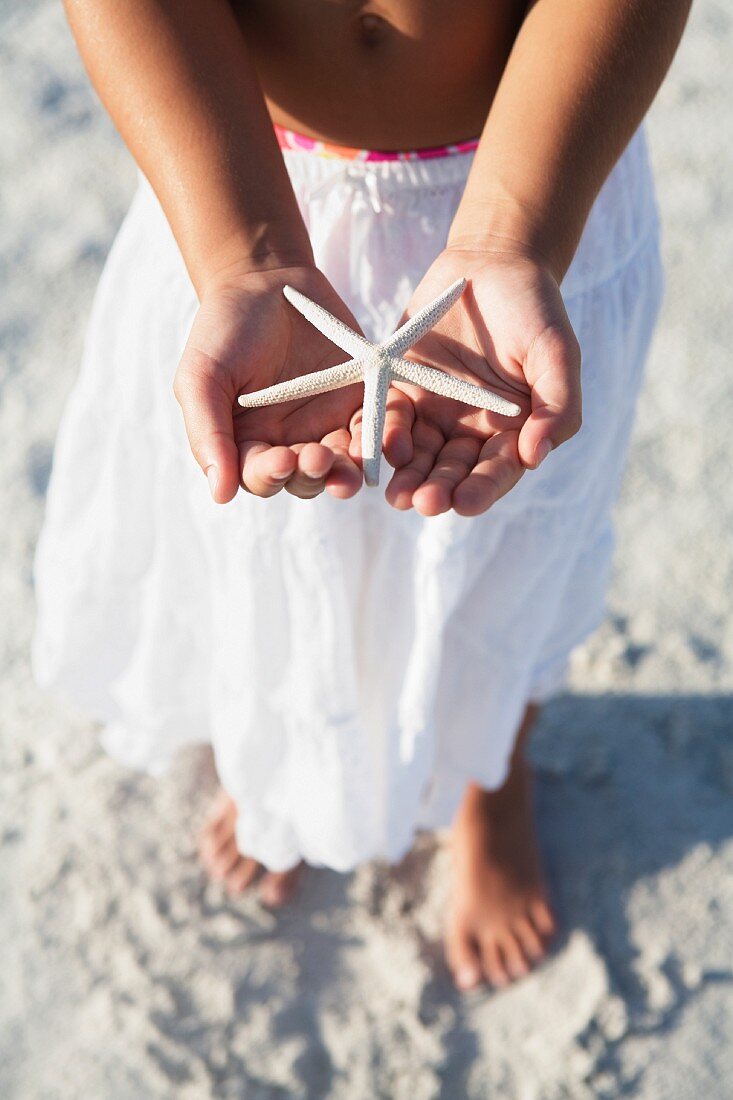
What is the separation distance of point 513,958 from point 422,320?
51.6 inches

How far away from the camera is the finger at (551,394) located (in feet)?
3.68

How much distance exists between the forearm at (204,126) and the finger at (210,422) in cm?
13

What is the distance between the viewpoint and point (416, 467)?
1178mm

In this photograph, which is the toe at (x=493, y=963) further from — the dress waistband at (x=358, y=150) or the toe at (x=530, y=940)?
the dress waistband at (x=358, y=150)

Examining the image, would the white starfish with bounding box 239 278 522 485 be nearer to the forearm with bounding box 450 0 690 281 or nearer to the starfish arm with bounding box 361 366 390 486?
the starfish arm with bounding box 361 366 390 486

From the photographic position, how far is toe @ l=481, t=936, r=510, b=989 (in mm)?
1968

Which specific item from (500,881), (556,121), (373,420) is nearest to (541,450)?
(373,420)

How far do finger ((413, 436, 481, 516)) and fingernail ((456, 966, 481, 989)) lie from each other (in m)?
1.16

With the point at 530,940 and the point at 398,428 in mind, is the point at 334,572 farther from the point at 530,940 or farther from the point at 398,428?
the point at 530,940

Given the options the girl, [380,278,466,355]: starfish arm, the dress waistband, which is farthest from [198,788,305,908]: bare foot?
the dress waistband

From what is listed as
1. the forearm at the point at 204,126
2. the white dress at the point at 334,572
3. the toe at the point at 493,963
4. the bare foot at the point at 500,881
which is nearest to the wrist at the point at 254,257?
the forearm at the point at 204,126

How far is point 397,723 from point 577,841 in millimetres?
676

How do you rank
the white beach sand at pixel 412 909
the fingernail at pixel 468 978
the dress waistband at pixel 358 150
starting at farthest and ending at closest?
1. the fingernail at pixel 468 978
2. the white beach sand at pixel 412 909
3. the dress waistband at pixel 358 150

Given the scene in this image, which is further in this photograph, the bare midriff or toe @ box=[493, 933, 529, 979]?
toe @ box=[493, 933, 529, 979]
